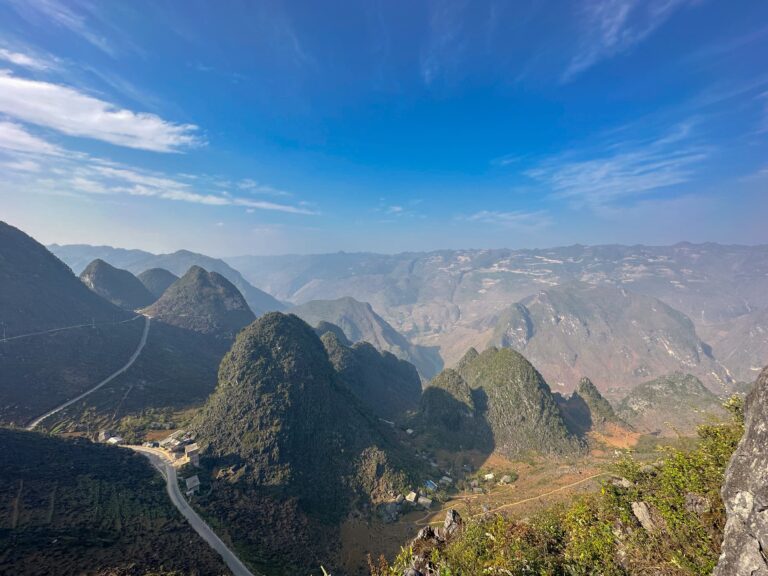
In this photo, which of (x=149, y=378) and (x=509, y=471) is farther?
(x=149, y=378)

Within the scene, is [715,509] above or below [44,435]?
above

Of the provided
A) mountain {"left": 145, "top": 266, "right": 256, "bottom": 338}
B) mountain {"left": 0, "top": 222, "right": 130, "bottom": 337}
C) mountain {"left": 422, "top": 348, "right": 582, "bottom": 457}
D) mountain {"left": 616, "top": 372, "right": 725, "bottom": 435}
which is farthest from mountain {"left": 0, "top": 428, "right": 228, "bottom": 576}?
mountain {"left": 616, "top": 372, "right": 725, "bottom": 435}

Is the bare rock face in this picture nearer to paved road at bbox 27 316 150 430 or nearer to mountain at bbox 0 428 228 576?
mountain at bbox 0 428 228 576

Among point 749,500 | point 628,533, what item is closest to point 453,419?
point 628,533

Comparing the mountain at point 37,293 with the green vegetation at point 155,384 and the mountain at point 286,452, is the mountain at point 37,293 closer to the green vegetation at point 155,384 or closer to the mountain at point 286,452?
the green vegetation at point 155,384

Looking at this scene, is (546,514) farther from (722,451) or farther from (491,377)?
(491,377)

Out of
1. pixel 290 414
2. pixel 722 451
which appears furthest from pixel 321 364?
pixel 722 451

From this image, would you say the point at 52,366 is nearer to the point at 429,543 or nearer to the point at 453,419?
the point at 429,543
